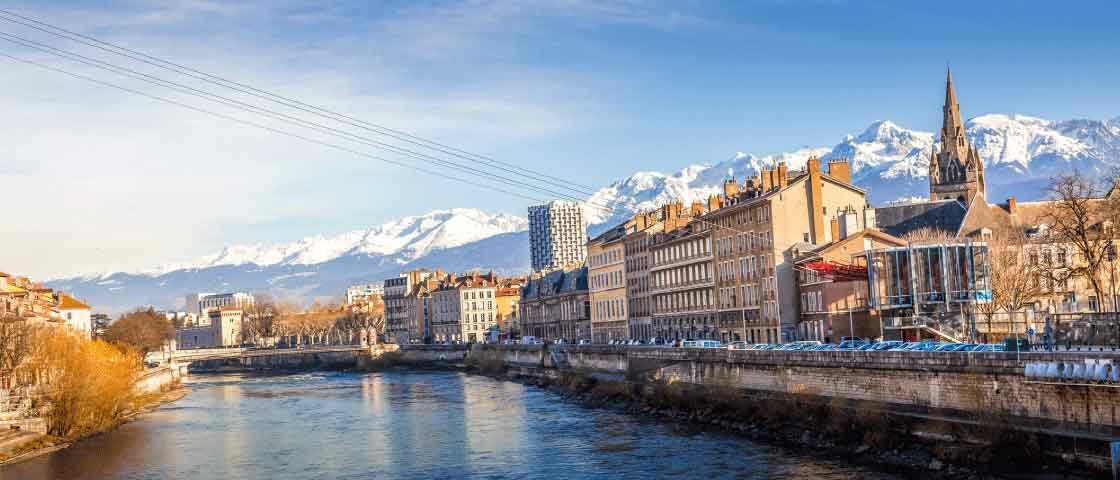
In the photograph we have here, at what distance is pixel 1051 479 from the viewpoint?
41.4m

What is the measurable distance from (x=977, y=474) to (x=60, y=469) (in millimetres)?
41660

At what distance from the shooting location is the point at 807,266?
9138 cm

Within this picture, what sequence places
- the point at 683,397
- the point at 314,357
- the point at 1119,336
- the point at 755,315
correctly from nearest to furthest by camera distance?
the point at 1119,336 → the point at 683,397 → the point at 755,315 → the point at 314,357

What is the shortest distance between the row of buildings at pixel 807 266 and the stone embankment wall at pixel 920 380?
6.85m

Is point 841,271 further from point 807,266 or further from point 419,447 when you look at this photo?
point 419,447

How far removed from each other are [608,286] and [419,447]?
75.6 metres

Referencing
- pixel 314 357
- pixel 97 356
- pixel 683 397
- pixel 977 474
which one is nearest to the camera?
pixel 977 474

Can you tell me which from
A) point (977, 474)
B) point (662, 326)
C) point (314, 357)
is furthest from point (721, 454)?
point (314, 357)

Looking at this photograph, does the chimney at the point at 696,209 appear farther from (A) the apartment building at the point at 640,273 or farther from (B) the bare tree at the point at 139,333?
(B) the bare tree at the point at 139,333

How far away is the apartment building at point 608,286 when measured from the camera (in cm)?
13650

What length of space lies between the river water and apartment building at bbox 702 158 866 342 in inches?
664

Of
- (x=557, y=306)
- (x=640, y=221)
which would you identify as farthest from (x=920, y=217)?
(x=557, y=306)

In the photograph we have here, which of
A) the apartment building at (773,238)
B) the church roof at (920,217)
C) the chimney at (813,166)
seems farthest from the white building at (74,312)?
the church roof at (920,217)

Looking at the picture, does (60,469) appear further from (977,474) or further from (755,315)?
(755,315)
